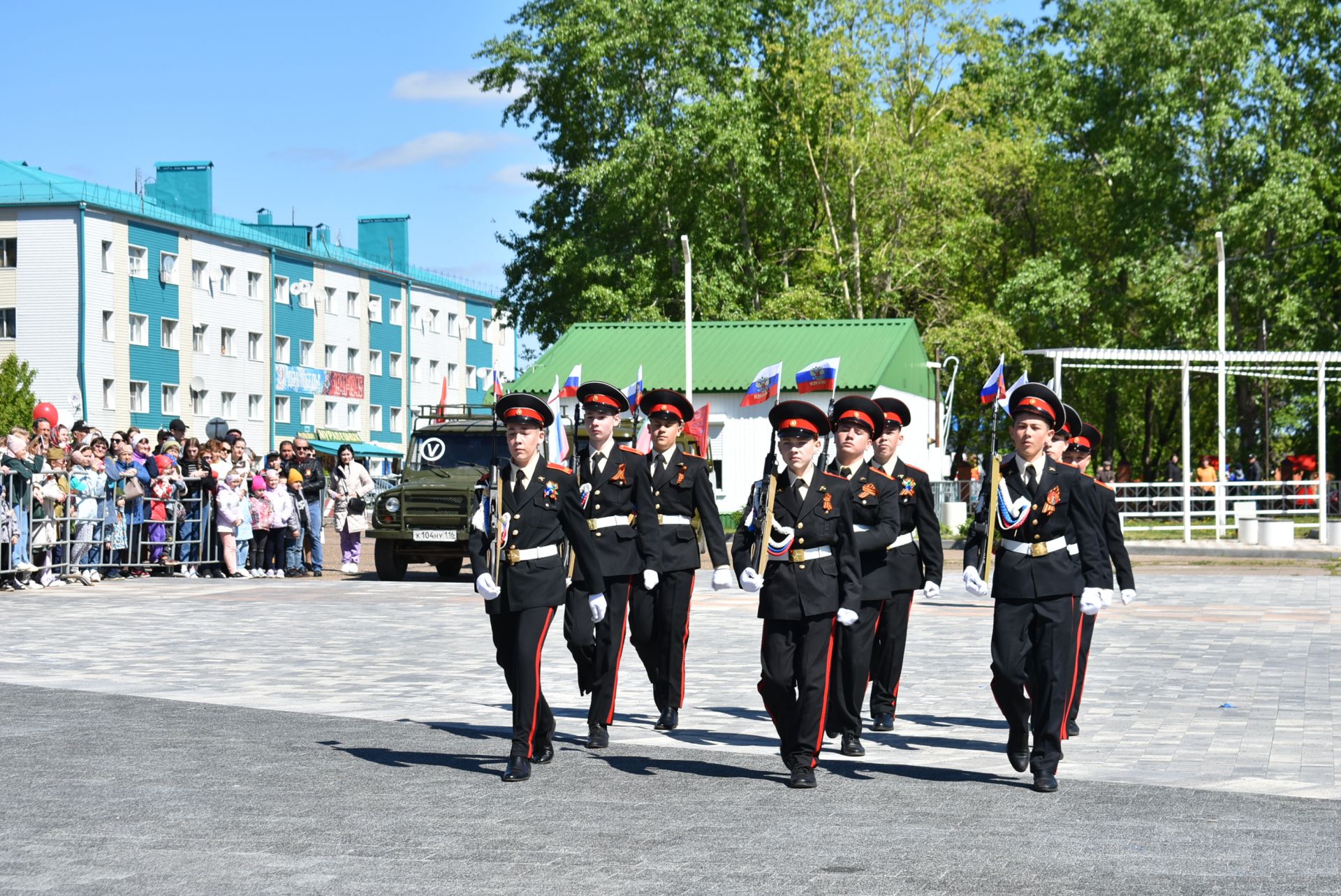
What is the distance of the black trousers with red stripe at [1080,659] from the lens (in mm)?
8734

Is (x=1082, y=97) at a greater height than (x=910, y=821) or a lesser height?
greater

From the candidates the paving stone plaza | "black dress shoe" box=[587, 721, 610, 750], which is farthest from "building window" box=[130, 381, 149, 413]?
"black dress shoe" box=[587, 721, 610, 750]

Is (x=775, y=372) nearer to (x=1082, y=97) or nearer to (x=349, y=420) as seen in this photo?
(x=1082, y=97)

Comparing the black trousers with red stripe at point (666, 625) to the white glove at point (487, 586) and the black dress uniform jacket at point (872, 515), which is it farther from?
the white glove at point (487, 586)

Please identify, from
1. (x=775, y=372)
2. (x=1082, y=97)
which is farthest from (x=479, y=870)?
(x=1082, y=97)

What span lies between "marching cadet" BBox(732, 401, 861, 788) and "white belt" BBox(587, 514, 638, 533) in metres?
1.48

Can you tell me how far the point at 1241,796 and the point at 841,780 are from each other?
1.78 m

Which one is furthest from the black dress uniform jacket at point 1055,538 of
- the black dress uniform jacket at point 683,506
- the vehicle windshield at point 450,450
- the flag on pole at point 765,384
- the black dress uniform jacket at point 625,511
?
the flag on pole at point 765,384

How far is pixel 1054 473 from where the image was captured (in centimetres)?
845

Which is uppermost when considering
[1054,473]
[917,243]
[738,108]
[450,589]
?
[738,108]

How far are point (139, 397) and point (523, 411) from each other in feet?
202

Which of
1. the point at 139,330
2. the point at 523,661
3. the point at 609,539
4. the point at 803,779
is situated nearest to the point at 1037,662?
the point at 803,779

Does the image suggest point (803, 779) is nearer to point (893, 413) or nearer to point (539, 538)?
point (539, 538)

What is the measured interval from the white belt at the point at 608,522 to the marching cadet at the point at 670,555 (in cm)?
10
